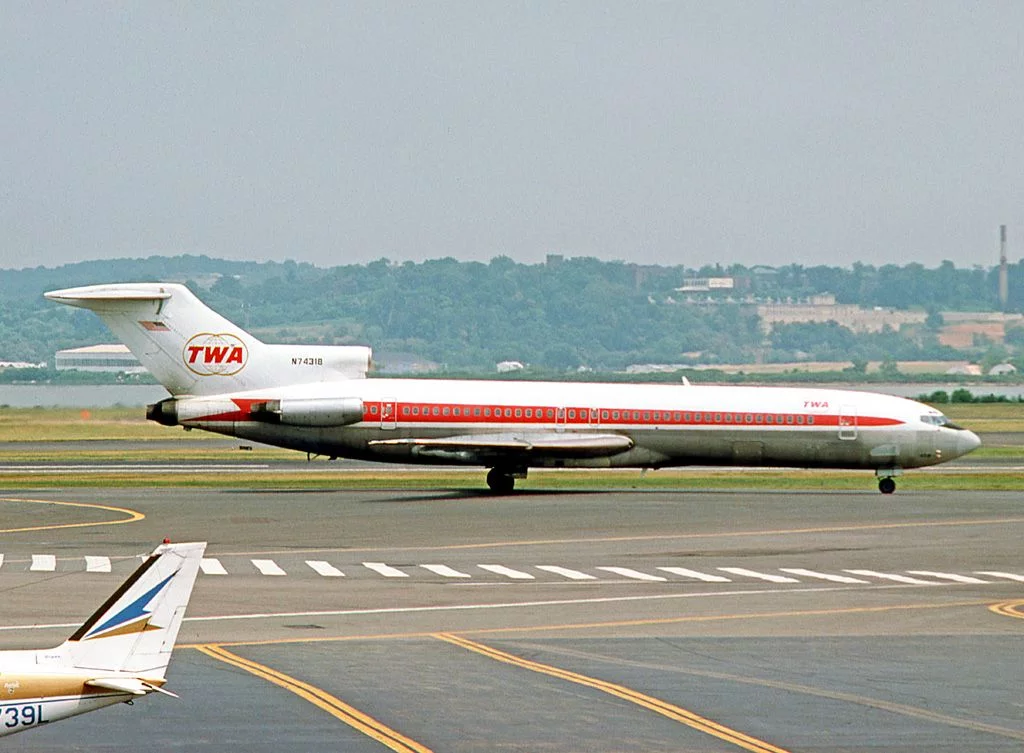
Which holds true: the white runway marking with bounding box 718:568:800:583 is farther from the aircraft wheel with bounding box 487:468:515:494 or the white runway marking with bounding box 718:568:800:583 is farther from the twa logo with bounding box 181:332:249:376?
the twa logo with bounding box 181:332:249:376

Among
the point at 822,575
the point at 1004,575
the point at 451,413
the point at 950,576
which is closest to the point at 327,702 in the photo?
the point at 822,575

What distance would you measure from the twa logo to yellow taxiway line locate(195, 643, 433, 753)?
123 ft

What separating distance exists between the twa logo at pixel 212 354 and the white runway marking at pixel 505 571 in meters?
26.0

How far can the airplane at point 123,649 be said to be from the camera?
706 inches

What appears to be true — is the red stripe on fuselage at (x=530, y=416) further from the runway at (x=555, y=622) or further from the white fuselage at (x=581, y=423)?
the runway at (x=555, y=622)

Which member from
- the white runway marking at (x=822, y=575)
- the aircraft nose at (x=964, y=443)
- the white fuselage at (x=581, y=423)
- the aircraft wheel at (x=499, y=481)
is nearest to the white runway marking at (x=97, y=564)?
the white runway marking at (x=822, y=575)

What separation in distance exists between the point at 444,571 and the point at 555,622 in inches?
344

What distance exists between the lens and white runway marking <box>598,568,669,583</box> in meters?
40.6

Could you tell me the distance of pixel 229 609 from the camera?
1369 inches

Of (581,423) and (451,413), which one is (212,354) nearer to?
(451,413)

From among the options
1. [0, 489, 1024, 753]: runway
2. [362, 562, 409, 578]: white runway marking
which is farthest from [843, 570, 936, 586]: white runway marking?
[362, 562, 409, 578]: white runway marking

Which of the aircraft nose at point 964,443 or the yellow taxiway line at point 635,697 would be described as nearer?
the yellow taxiway line at point 635,697

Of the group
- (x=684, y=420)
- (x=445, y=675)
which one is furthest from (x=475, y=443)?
(x=445, y=675)

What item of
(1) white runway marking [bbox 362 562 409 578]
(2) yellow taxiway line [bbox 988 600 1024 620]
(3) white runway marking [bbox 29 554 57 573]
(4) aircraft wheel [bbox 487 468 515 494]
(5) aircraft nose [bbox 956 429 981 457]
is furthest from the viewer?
(5) aircraft nose [bbox 956 429 981 457]
